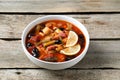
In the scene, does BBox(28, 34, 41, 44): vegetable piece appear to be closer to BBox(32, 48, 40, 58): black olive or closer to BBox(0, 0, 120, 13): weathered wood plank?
BBox(32, 48, 40, 58): black olive

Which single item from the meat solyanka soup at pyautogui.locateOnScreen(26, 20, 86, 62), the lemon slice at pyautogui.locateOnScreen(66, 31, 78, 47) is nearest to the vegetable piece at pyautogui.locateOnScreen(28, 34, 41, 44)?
the meat solyanka soup at pyautogui.locateOnScreen(26, 20, 86, 62)

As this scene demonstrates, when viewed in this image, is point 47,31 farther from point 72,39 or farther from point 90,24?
point 90,24

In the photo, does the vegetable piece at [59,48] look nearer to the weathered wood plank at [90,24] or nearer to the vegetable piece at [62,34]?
the vegetable piece at [62,34]

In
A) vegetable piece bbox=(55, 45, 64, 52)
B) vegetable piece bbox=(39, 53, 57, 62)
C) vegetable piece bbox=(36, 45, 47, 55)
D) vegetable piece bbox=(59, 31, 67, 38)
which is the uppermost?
vegetable piece bbox=(59, 31, 67, 38)

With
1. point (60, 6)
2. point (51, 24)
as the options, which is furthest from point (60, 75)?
point (60, 6)

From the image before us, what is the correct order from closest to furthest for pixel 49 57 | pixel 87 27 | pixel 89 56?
pixel 49 57 → pixel 89 56 → pixel 87 27

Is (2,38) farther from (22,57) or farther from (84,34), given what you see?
(84,34)
